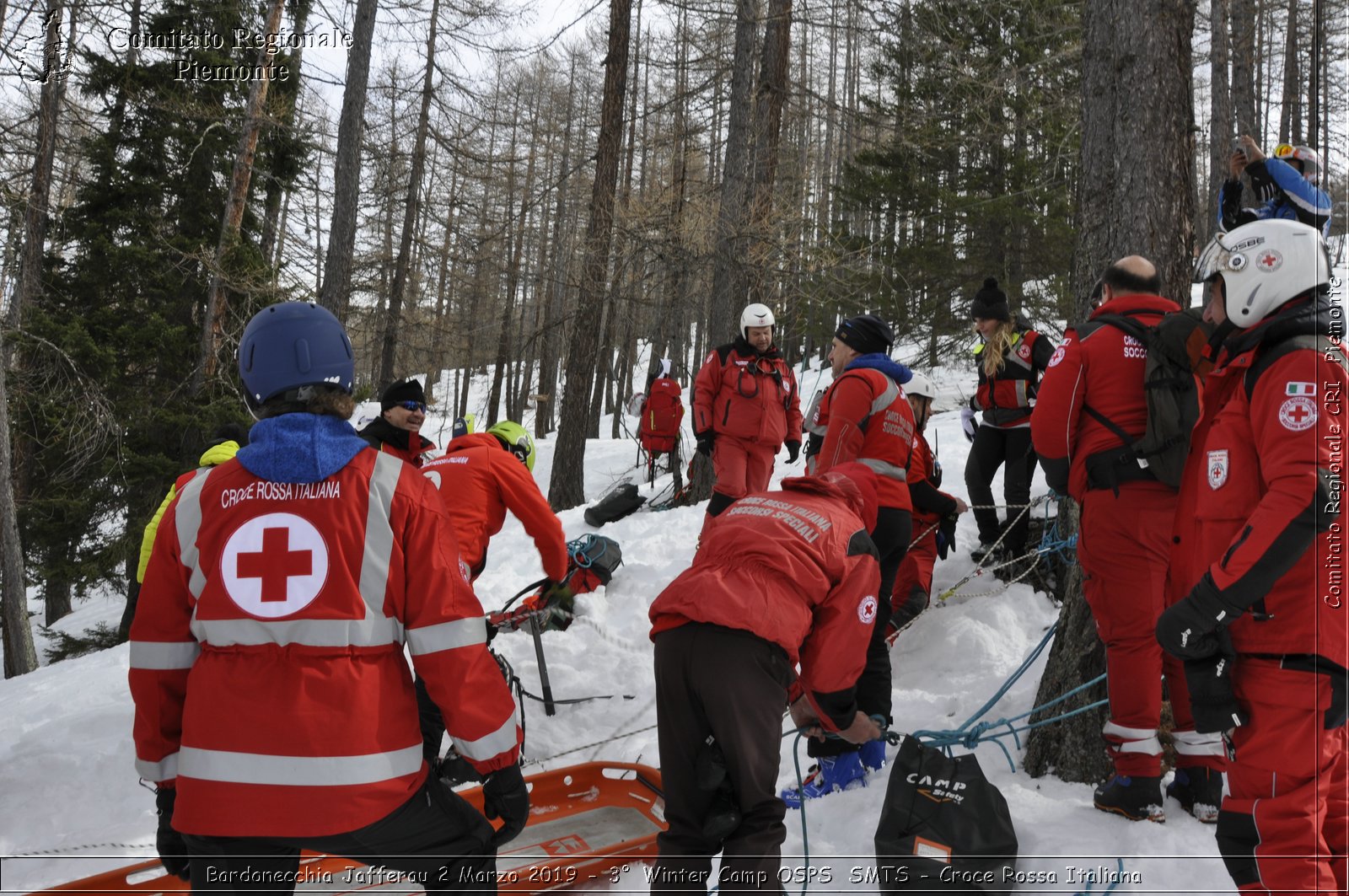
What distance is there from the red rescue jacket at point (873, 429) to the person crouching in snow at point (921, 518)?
886 millimetres

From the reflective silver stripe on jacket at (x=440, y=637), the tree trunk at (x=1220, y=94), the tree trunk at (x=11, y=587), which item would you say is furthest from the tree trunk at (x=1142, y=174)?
the tree trunk at (x=1220, y=94)

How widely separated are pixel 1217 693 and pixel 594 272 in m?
10.0

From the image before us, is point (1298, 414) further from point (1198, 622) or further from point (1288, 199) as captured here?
point (1288, 199)

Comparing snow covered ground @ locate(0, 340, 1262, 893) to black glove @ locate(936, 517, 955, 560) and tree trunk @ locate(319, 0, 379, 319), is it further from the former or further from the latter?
tree trunk @ locate(319, 0, 379, 319)

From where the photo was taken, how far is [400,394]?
467 cm

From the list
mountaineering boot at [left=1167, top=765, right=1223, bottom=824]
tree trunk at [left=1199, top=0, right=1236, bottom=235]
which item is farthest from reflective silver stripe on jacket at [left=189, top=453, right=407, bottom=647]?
tree trunk at [left=1199, top=0, right=1236, bottom=235]

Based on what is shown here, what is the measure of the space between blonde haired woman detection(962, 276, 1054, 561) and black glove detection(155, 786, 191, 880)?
16.6 ft

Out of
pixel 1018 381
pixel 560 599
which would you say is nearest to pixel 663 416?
pixel 560 599

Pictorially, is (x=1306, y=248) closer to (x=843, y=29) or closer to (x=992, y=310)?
(x=992, y=310)

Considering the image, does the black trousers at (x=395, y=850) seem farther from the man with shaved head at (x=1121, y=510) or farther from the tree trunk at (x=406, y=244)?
the tree trunk at (x=406, y=244)

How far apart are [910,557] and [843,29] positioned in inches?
286

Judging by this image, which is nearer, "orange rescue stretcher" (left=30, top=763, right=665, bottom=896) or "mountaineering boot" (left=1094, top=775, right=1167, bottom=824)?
"mountaineering boot" (left=1094, top=775, right=1167, bottom=824)

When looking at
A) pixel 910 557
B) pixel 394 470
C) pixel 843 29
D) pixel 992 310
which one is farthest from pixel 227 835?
pixel 843 29

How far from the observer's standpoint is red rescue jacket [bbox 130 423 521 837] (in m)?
2.04
